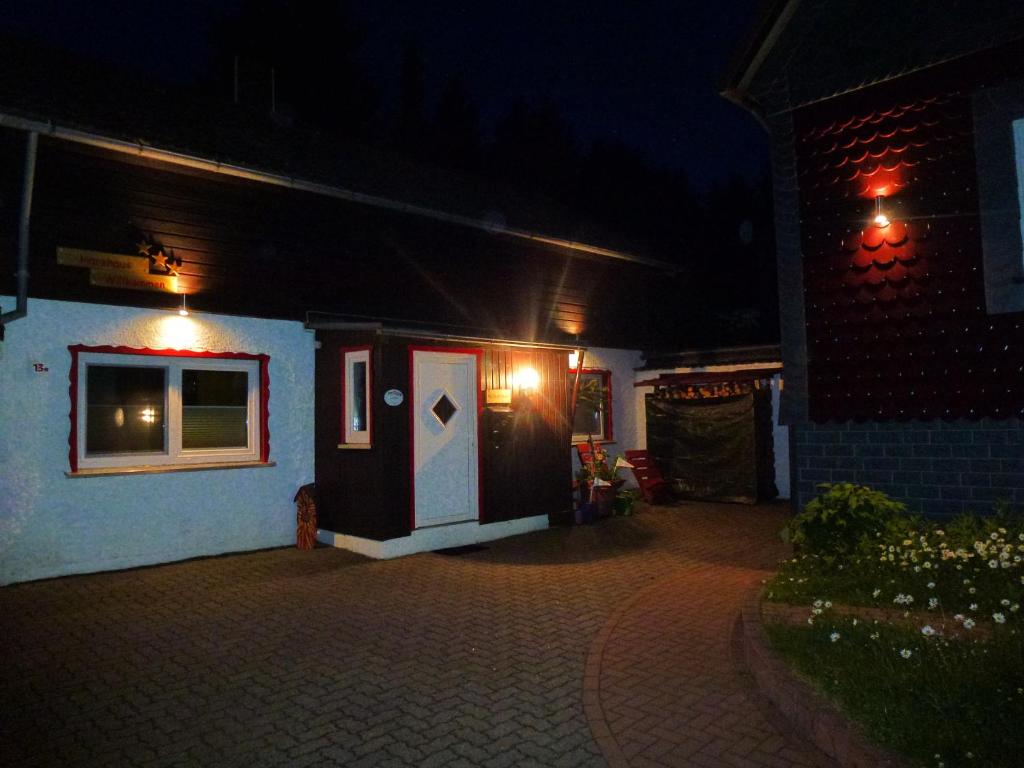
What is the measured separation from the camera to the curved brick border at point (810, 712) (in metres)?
3.31

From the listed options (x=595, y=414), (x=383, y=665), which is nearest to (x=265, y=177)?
(x=383, y=665)

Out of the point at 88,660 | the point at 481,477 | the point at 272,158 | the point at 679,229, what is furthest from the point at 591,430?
the point at 679,229

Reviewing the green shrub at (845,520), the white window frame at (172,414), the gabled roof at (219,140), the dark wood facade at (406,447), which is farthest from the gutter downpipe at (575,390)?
the green shrub at (845,520)

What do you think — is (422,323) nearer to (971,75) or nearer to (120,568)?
(120,568)

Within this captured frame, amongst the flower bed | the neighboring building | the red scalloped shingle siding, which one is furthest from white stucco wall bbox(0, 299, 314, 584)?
the red scalloped shingle siding

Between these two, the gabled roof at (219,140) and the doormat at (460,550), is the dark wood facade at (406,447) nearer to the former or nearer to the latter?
the doormat at (460,550)

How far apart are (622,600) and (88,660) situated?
443cm

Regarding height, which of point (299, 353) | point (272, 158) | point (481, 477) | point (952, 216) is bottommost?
point (481, 477)

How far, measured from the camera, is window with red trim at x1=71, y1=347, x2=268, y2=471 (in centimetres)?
810

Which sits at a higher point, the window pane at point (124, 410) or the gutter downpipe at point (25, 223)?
A: the gutter downpipe at point (25, 223)

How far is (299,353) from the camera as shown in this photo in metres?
9.70

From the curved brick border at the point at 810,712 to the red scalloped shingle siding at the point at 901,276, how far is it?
9.33 ft

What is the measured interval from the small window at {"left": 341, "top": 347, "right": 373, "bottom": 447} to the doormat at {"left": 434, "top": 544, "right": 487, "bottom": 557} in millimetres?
1745

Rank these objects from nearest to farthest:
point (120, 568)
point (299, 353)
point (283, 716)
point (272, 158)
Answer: point (283, 716), point (272, 158), point (120, 568), point (299, 353)
